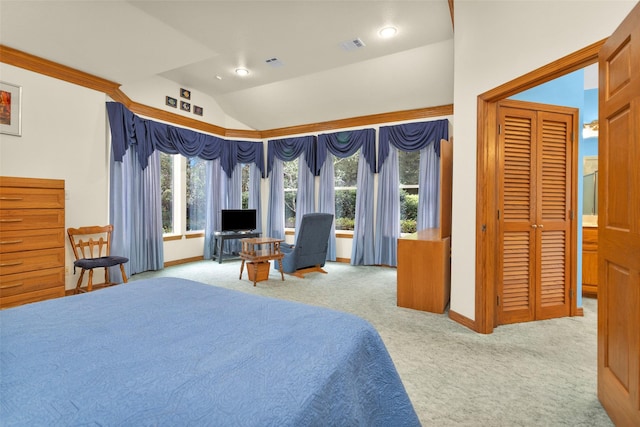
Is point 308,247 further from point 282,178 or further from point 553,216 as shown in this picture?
point 553,216

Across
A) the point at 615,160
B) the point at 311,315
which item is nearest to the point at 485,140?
the point at 615,160

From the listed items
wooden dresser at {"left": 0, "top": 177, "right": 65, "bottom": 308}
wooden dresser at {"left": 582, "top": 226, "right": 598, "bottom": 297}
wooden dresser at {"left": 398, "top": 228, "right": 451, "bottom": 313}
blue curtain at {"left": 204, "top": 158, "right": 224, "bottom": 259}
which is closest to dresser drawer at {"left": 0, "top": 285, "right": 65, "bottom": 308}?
wooden dresser at {"left": 0, "top": 177, "right": 65, "bottom": 308}

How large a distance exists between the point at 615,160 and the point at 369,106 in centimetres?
442

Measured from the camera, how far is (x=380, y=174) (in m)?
5.80

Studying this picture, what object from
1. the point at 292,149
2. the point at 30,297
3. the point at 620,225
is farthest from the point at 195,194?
the point at 620,225

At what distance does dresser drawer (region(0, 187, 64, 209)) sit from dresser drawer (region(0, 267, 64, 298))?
661mm

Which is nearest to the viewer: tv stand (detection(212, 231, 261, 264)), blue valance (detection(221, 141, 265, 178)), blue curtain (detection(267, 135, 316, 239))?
tv stand (detection(212, 231, 261, 264))

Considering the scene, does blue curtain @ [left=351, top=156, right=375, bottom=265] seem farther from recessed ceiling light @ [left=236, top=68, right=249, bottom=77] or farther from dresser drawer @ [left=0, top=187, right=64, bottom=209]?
dresser drawer @ [left=0, top=187, right=64, bottom=209]

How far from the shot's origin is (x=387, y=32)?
3807mm

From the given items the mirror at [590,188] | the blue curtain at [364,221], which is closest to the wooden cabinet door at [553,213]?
the mirror at [590,188]

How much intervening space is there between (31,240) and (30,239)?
0.04 ft

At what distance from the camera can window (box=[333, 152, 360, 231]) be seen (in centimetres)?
632

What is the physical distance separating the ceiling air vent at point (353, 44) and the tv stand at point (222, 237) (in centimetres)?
373

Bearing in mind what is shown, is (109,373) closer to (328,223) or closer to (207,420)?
(207,420)
